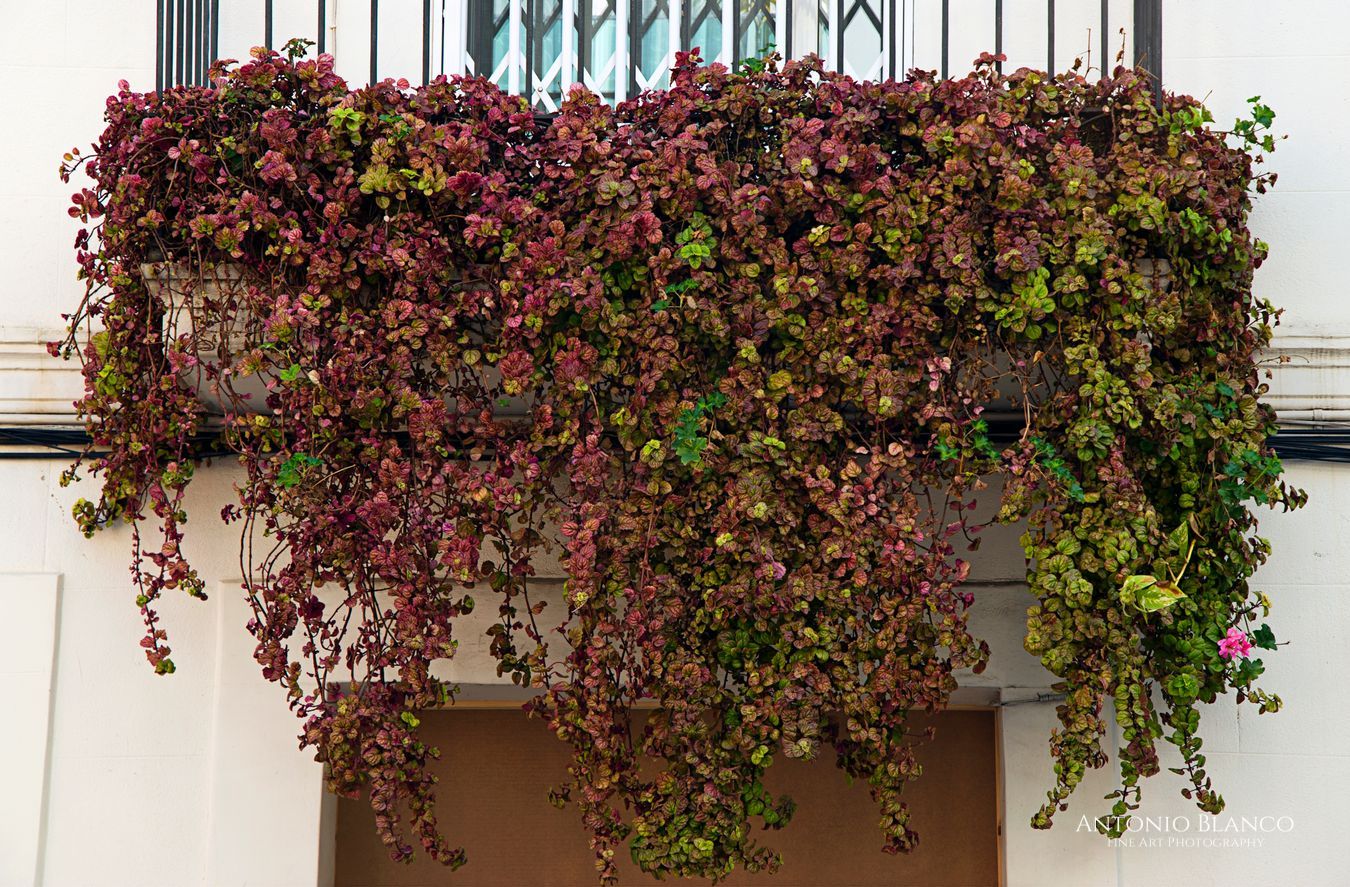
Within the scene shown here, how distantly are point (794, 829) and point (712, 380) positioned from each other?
1713 mm

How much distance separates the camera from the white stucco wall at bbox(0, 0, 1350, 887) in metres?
A: 3.78

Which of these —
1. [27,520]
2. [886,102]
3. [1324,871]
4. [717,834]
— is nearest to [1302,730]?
[1324,871]

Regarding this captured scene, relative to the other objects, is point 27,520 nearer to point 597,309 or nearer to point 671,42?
point 597,309

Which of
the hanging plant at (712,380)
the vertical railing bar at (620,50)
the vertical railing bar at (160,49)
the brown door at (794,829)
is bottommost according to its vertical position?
the brown door at (794,829)

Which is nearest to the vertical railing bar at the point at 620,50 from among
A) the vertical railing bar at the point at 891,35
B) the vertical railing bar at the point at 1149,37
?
the vertical railing bar at the point at 891,35

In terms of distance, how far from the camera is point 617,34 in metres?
4.24

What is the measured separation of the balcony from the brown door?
84.2 inches

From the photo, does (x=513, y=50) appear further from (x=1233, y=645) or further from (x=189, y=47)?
(x=1233, y=645)

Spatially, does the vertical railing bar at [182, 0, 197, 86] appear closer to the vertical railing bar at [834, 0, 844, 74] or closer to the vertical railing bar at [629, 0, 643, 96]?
the vertical railing bar at [629, 0, 643, 96]

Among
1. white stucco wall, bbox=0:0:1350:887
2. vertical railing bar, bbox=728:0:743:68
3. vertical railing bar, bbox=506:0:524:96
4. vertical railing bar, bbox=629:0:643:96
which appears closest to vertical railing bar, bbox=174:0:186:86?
white stucco wall, bbox=0:0:1350:887

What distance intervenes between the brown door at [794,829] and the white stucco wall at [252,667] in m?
0.26

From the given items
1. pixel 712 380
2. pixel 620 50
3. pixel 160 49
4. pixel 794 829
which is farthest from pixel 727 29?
pixel 794 829

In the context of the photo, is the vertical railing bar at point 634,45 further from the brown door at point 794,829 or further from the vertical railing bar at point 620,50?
the brown door at point 794,829

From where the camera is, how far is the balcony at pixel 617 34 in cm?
402
